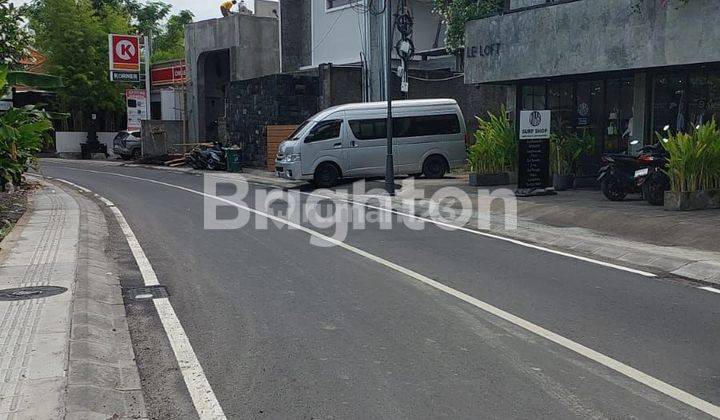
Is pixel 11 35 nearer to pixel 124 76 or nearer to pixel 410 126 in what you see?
pixel 410 126

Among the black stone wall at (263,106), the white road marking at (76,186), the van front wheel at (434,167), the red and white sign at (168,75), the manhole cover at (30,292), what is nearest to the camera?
the manhole cover at (30,292)

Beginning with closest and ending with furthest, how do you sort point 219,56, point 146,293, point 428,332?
1. point 428,332
2. point 146,293
3. point 219,56

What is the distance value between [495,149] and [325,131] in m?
5.60

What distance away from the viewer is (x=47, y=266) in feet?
30.3

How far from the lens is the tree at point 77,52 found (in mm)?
45031

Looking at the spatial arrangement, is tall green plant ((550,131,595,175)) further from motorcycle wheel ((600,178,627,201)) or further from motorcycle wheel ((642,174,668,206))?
motorcycle wheel ((642,174,668,206))

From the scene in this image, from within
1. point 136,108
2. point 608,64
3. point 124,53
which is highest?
point 124,53

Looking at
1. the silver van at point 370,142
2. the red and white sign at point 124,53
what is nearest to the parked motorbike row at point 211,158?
the silver van at point 370,142

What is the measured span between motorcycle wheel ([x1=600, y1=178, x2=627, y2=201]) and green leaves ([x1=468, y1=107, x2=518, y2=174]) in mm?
4280

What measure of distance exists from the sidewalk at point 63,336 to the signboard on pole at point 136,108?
109 feet

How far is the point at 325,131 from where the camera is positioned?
22.9m

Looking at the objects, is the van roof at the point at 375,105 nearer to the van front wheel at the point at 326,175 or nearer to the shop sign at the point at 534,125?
the van front wheel at the point at 326,175

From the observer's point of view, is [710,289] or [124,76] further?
[124,76]

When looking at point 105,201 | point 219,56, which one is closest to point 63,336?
point 105,201
